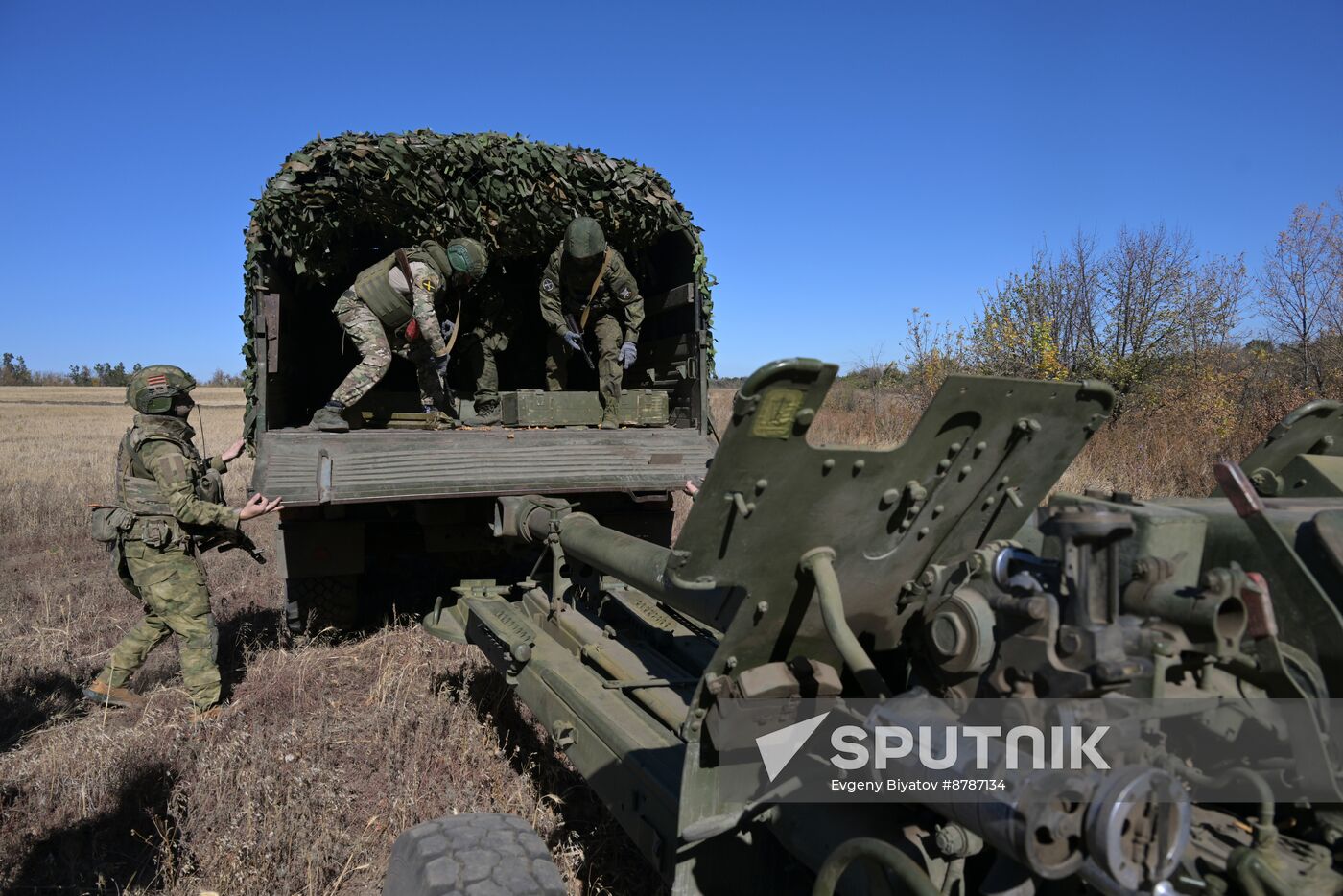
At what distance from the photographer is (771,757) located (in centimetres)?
205

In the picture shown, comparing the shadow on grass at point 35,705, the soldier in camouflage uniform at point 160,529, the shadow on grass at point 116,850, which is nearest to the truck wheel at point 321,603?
the soldier in camouflage uniform at point 160,529

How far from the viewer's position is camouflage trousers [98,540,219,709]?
4.66 metres

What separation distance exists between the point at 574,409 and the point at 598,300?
3.40 ft

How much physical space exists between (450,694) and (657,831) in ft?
9.18

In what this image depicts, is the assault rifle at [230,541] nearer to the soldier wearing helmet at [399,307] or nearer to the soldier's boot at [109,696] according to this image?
the soldier's boot at [109,696]

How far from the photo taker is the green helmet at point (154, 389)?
4.62m

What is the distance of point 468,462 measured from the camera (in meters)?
5.29

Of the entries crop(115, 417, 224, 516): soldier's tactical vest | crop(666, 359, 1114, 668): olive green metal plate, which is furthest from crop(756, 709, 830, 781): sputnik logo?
crop(115, 417, 224, 516): soldier's tactical vest

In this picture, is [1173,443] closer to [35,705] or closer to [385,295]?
[385,295]

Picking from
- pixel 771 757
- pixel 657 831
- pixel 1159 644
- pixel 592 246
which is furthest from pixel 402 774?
pixel 592 246

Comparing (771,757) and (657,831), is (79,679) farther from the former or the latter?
(771,757)

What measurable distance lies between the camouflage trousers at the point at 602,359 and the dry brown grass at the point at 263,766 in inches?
91.0

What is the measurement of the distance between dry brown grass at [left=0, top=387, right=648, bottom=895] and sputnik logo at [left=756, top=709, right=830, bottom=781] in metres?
1.49

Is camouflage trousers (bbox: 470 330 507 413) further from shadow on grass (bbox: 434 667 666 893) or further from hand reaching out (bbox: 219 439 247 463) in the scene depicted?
shadow on grass (bbox: 434 667 666 893)
